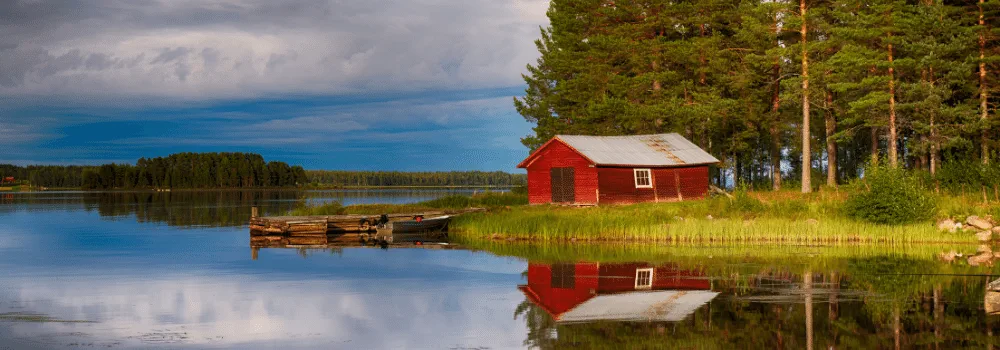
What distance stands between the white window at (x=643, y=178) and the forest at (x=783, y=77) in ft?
18.7

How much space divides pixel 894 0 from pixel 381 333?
34961 millimetres

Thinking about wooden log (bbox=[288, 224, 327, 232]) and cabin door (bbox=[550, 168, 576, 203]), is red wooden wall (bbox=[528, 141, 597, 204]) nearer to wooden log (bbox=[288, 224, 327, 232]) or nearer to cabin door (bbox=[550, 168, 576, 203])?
cabin door (bbox=[550, 168, 576, 203])

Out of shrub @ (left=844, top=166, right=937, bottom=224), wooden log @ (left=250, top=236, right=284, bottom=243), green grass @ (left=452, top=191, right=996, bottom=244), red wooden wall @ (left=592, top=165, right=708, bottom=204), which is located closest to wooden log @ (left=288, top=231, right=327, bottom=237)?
wooden log @ (left=250, top=236, right=284, bottom=243)

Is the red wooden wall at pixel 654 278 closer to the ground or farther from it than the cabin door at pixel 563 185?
closer to the ground

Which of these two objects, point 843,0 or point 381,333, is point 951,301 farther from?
point 843,0

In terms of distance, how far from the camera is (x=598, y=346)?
15.6m

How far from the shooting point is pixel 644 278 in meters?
24.7

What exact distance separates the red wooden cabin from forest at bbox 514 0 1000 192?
3714 millimetres

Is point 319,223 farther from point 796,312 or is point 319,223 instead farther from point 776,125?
point 796,312

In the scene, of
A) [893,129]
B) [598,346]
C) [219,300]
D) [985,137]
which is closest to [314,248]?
[219,300]

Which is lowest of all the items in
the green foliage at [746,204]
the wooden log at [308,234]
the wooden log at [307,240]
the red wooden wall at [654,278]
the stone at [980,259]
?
the red wooden wall at [654,278]

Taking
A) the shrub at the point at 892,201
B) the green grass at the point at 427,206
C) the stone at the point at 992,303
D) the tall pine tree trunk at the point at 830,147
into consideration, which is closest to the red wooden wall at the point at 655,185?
the green grass at the point at 427,206

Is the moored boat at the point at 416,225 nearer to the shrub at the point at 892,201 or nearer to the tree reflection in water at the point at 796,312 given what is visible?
the tree reflection in water at the point at 796,312

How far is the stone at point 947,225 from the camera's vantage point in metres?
33.5
